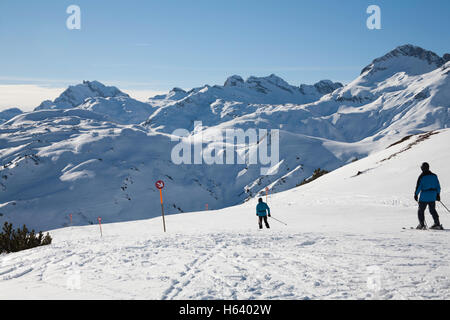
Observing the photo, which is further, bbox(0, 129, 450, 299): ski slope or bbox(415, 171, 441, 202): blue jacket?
bbox(415, 171, 441, 202): blue jacket

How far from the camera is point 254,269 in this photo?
6.09 m

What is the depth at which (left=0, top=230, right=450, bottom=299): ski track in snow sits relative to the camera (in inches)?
193

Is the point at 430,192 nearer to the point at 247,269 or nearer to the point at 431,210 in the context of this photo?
the point at 431,210

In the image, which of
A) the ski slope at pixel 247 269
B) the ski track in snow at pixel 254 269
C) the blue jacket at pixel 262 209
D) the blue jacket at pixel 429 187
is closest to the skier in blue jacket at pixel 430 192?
the blue jacket at pixel 429 187

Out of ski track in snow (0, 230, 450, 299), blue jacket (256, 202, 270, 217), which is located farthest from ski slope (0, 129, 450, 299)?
blue jacket (256, 202, 270, 217)

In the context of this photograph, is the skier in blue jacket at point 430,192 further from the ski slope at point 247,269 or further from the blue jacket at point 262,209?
the blue jacket at point 262,209

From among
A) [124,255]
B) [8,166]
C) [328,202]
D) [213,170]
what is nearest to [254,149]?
[213,170]

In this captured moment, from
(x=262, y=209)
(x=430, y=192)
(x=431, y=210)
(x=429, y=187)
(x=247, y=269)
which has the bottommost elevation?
(x=247, y=269)

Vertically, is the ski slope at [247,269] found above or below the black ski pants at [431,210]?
below

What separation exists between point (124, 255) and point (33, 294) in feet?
8.90

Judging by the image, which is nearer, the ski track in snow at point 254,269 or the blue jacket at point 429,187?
the ski track in snow at point 254,269

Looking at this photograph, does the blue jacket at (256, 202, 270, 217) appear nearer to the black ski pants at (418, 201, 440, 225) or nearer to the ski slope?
the ski slope

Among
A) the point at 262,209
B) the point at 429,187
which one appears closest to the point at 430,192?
the point at 429,187

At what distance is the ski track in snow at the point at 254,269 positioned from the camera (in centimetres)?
491
